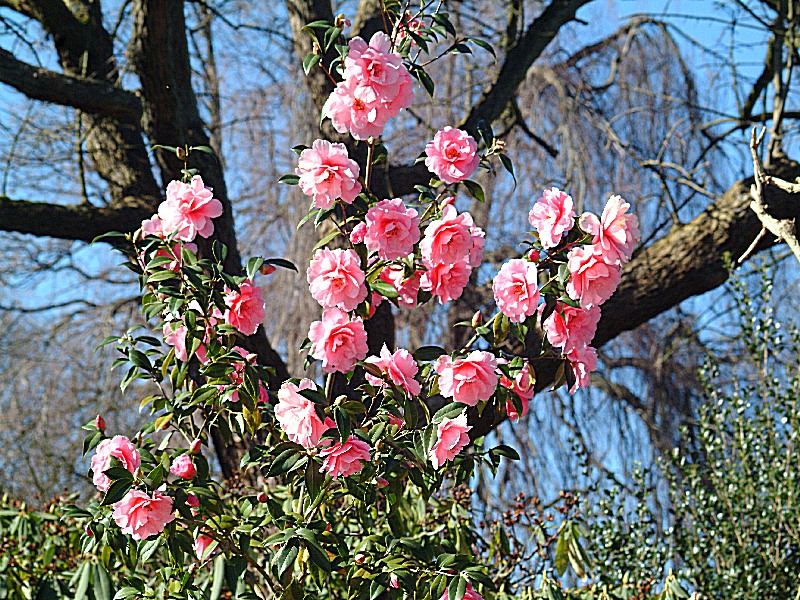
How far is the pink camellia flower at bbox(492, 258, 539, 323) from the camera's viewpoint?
1406 millimetres

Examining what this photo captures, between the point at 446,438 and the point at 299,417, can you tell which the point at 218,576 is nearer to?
the point at 299,417

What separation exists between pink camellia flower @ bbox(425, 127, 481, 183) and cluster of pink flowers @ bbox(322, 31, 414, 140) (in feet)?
0.29

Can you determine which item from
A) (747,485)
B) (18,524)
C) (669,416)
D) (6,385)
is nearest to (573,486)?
(669,416)

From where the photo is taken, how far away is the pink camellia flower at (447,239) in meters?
1.44

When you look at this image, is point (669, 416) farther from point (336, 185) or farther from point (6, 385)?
point (6, 385)

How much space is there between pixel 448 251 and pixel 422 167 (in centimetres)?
142

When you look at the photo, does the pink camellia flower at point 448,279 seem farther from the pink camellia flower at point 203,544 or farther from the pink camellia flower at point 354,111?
the pink camellia flower at point 203,544

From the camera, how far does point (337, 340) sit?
1406 mm

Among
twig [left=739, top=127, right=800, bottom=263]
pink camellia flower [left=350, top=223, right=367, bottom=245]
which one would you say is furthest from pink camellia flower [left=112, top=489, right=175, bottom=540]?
twig [left=739, top=127, right=800, bottom=263]

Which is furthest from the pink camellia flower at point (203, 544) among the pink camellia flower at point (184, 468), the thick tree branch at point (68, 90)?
the thick tree branch at point (68, 90)

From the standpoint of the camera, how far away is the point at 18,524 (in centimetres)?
220

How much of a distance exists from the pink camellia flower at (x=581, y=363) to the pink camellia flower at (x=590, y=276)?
5.2 inches

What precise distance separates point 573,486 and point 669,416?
543 mm

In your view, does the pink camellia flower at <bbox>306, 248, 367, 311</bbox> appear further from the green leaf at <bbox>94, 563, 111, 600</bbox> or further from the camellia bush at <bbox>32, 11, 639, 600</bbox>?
the green leaf at <bbox>94, 563, 111, 600</bbox>
